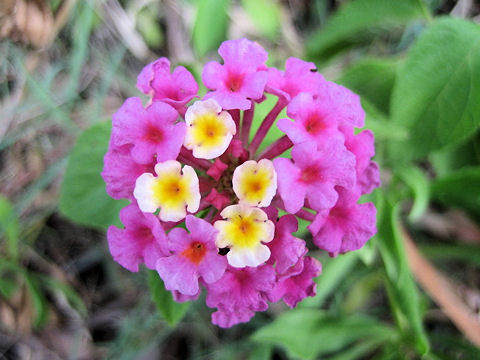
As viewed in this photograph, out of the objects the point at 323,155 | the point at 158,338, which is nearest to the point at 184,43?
the point at 158,338

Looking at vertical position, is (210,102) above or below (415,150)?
above

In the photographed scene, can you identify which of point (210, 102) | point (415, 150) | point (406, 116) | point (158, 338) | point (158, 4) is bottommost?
point (158, 338)

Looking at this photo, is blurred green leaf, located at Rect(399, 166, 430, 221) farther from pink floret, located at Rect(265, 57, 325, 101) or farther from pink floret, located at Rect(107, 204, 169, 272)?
pink floret, located at Rect(107, 204, 169, 272)

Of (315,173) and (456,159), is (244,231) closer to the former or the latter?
(315,173)

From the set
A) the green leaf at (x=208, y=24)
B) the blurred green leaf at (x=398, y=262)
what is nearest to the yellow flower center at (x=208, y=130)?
the blurred green leaf at (x=398, y=262)

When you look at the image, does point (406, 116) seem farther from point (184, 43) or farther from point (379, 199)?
point (184, 43)

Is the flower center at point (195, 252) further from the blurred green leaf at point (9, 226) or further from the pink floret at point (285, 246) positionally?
the blurred green leaf at point (9, 226)

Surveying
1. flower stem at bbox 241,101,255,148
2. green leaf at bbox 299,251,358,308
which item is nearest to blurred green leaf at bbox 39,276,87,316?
green leaf at bbox 299,251,358,308

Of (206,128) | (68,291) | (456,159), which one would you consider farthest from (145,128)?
(456,159)
